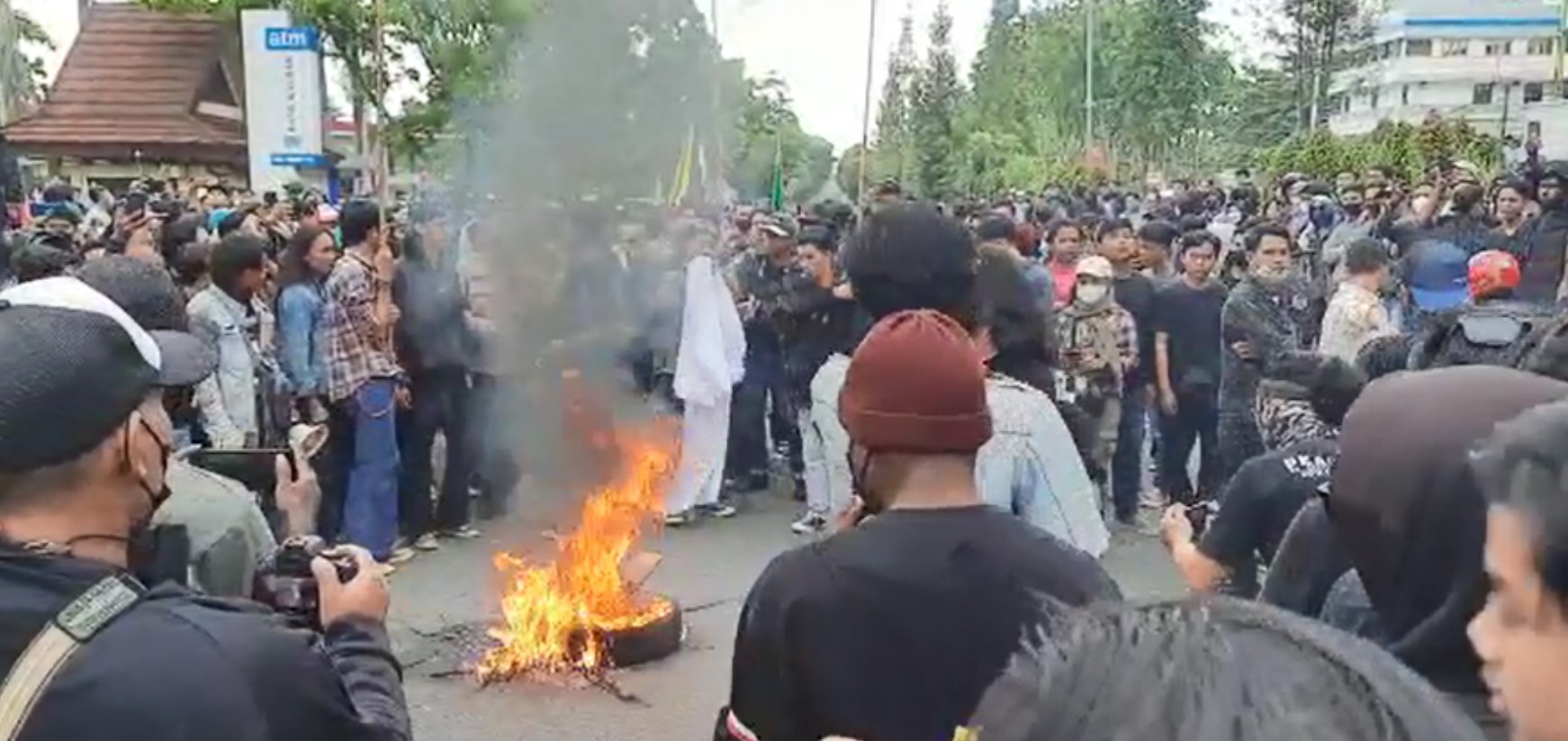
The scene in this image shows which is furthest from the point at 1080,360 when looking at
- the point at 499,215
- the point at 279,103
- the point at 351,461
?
the point at 279,103

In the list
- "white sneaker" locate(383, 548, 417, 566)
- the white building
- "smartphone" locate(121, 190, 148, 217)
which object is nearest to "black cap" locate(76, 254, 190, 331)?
"white sneaker" locate(383, 548, 417, 566)

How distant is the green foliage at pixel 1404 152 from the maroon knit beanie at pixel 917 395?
22356 millimetres

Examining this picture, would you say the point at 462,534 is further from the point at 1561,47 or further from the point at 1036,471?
the point at 1561,47

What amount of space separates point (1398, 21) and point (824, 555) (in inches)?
3633

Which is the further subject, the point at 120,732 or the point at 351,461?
the point at 351,461

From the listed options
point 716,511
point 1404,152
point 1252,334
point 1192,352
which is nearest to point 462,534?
point 716,511

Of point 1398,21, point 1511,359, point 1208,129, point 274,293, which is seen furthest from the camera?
point 1398,21

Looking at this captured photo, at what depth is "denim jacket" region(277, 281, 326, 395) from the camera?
26.4ft

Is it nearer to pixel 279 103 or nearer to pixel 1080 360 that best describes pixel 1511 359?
pixel 1080 360

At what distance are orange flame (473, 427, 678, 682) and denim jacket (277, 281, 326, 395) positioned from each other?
1.46 metres

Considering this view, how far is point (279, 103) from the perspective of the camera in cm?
1739

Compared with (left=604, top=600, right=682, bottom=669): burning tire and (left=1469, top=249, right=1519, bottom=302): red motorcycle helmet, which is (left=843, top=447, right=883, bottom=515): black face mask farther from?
(left=1469, top=249, right=1519, bottom=302): red motorcycle helmet

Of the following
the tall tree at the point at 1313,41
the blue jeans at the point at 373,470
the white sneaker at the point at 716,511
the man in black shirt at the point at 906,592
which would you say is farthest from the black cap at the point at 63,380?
the tall tree at the point at 1313,41

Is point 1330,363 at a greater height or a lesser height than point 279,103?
lesser
